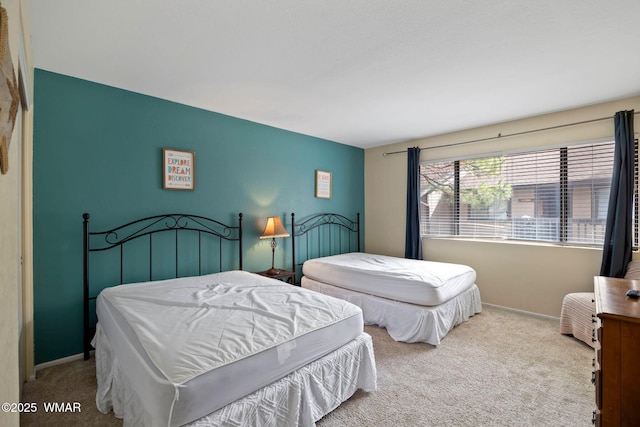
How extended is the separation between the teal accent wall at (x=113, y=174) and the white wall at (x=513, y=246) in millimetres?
2021

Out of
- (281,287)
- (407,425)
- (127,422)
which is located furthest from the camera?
(281,287)

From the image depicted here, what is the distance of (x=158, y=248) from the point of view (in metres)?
2.98

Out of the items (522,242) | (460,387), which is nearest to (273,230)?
(460,387)

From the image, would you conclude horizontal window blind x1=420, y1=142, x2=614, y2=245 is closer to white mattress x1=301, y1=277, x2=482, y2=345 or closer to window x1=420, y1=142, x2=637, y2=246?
window x1=420, y1=142, x2=637, y2=246

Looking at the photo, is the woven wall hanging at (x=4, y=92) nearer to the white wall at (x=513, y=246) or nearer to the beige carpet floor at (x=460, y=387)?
the beige carpet floor at (x=460, y=387)

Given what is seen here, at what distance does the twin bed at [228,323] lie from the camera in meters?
1.37

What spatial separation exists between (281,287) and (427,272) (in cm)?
165

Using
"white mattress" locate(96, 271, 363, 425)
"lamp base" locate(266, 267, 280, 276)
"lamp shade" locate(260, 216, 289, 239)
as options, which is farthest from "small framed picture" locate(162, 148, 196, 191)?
"lamp base" locate(266, 267, 280, 276)

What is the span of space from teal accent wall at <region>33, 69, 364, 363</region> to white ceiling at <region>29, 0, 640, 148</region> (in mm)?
216

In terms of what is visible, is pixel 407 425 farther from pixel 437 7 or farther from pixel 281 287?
pixel 437 7

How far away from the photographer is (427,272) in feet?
10.5

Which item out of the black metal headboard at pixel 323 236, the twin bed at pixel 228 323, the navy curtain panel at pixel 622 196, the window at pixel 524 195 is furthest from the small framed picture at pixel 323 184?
the navy curtain panel at pixel 622 196

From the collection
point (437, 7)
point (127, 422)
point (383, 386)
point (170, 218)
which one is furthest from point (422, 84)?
point (127, 422)

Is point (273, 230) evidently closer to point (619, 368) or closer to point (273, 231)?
point (273, 231)
